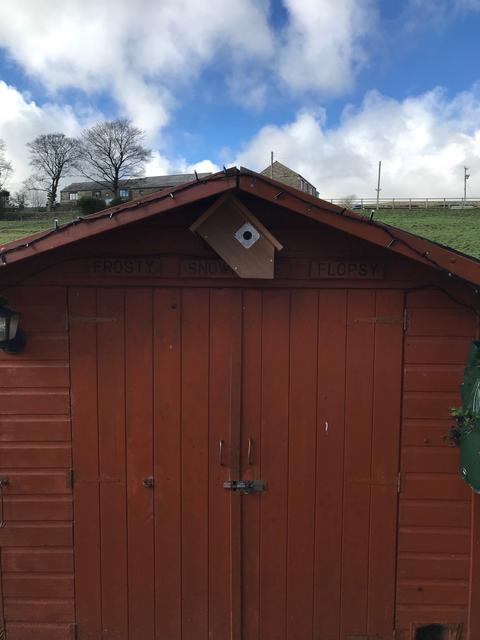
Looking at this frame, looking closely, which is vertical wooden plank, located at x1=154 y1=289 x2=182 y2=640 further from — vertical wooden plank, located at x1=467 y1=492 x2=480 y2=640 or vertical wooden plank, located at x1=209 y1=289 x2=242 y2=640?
vertical wooden plank, located at x1=467 y1=492 x2=480 y2=640

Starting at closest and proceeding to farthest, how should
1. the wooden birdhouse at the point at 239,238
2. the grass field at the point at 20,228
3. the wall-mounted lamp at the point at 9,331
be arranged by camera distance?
1. the wooden birdhouse at the point at 239,238
2. the wall-mounted lamp at the point at 9,331
3. the grass field at the point at 20,228

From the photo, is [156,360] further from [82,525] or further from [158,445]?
[82,525]

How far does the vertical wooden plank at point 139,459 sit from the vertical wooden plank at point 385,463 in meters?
1.65

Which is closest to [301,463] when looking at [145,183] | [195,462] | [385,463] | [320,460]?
[320,460]

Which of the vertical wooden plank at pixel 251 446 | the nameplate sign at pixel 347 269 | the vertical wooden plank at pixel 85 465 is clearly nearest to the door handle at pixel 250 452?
the vertical wooden plank at pixel 251 446

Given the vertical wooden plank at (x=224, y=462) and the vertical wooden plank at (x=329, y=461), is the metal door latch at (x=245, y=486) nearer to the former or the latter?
the vertical wooden plank at (x=224, y=462)

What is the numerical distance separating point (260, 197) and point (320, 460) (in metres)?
1.94

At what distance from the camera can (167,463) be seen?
3.40 m

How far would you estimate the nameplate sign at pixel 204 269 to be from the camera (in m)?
3.26

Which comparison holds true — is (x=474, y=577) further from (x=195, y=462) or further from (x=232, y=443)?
(x=195, y=462)

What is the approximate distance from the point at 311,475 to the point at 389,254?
1.71 meters

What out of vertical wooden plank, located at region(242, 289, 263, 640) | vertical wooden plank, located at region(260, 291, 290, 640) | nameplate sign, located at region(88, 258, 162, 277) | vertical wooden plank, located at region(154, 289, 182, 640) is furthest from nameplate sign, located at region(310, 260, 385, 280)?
nameplate sign, located at region(88, 258, 162, 277)

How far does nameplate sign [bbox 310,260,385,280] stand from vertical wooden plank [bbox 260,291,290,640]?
11.5 inches

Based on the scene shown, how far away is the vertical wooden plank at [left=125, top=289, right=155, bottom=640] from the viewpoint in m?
3.34
